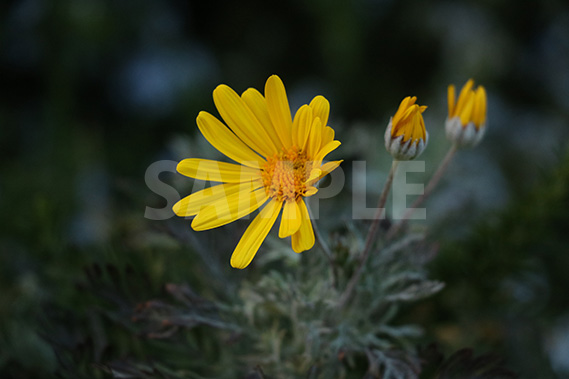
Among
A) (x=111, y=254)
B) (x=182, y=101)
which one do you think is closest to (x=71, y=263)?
(x=111, y=254)

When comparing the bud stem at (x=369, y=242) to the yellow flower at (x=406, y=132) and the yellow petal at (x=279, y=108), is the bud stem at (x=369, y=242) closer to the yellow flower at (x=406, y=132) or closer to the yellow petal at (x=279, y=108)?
the yellow flower at (x=406, y=132)

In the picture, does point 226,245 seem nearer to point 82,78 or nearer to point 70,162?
point 70,162

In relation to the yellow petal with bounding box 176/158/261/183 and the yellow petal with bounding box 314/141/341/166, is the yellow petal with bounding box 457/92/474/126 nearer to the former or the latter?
the yellow petal with bounding box 314/141/341/166

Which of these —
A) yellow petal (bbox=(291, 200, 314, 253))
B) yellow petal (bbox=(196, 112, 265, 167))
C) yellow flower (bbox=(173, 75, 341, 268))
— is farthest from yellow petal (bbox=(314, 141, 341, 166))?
yellow petal (bbox=(196, 112, 265, 167))

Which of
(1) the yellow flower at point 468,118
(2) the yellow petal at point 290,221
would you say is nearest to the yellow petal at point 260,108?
(2) the yellow petal at point 290,221

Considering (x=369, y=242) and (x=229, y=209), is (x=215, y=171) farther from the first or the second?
(x=369, y=242)
